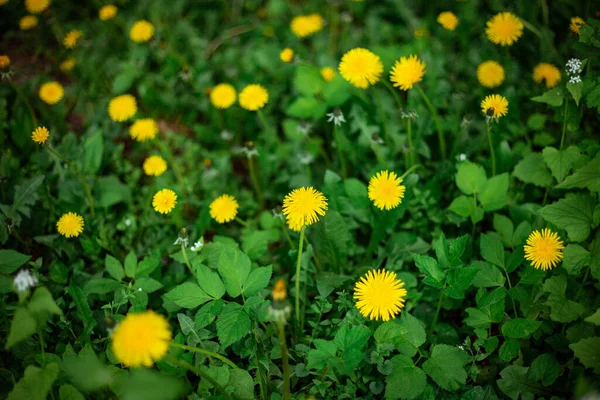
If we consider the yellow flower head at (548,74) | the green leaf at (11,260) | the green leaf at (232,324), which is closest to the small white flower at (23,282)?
the green leaf at (11,260)

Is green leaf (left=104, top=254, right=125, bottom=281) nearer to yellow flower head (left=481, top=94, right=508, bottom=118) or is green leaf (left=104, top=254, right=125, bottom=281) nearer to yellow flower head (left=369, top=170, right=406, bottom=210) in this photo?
yellow flower head (left=369, top=170, right=406, bottom=210)

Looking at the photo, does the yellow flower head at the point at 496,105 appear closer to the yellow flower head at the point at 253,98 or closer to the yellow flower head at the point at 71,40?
the yellow flower head at the point at 253,98

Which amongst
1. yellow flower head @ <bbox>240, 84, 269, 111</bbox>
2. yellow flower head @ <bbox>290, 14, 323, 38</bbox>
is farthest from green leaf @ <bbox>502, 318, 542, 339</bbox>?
yellow flower head @ <bbox>290, 14, 323, 38</bbox>

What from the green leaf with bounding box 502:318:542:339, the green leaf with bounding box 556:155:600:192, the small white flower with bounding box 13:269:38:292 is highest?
the green leaf with bounding box 556:155:600:192

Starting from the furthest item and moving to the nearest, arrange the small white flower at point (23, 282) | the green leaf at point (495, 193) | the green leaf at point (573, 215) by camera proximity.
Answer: the green leaf at point (495, 193)
the green leaf at point (573, 215)
the small white flower at point (23, 282)

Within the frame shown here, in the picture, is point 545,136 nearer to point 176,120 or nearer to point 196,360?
point 196,360
